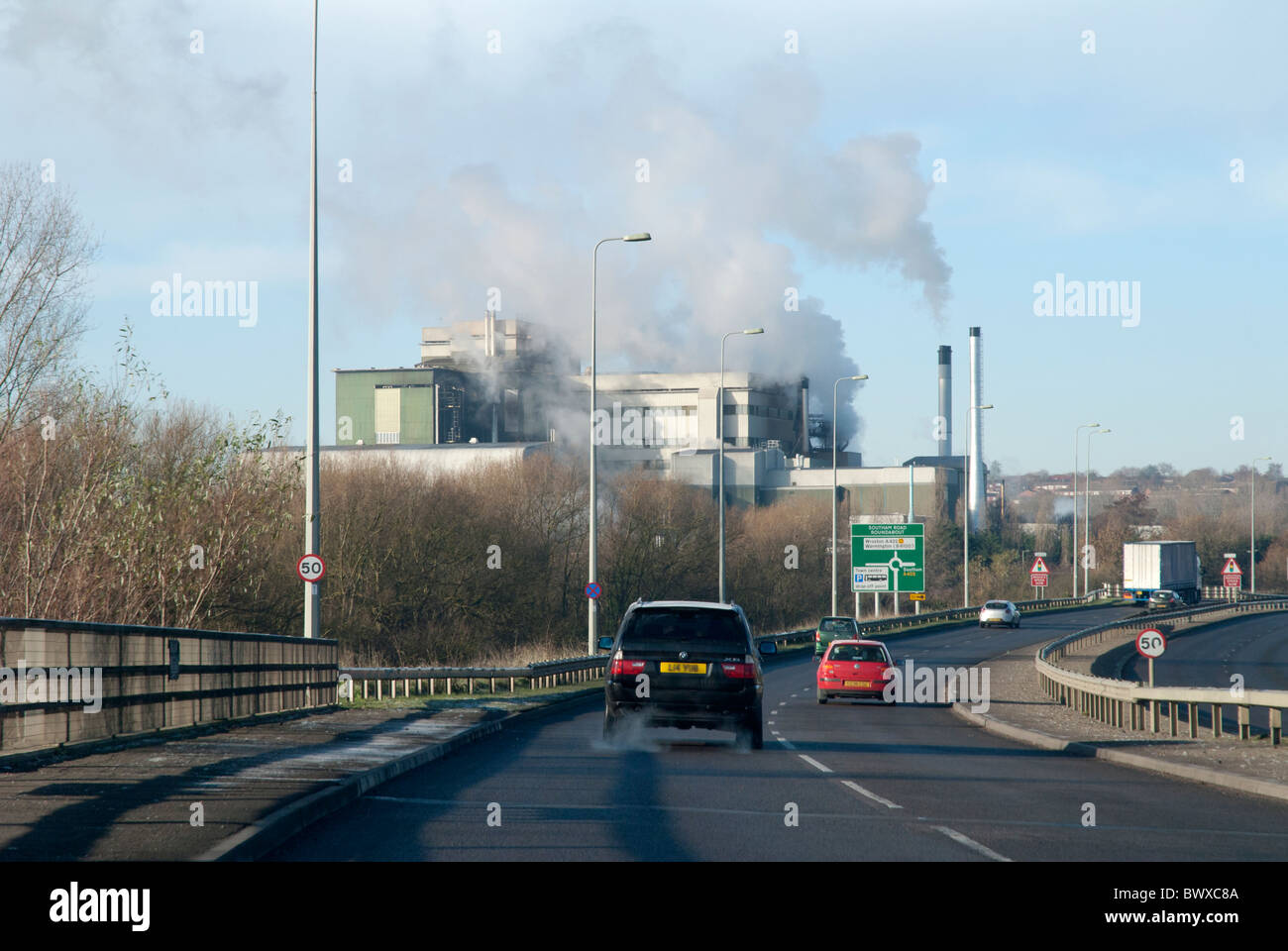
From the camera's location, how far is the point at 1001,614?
67.1m

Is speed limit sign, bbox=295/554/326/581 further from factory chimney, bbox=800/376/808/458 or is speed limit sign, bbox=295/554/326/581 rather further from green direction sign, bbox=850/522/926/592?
factory chimney, bbox=800/376/808/458

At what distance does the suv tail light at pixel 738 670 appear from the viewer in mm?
17219

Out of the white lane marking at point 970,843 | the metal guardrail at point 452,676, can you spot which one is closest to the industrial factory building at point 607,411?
the metal guardrail at point 452,676

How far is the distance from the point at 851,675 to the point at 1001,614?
130 ft

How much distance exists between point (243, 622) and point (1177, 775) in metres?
29.2

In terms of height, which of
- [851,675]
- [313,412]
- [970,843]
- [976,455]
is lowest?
[851,675]

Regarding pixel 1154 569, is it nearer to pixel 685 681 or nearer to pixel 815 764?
pixel 685 681

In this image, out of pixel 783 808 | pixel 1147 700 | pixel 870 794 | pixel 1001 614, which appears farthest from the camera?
pixel 1001 614

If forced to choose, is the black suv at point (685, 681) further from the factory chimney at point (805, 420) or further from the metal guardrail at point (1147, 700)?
the factory chimney at point (805, 420)

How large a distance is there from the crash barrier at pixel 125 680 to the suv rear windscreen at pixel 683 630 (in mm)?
5624

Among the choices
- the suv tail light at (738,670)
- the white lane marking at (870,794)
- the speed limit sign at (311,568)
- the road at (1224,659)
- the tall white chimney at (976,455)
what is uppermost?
the tall white chimney at (976,455)

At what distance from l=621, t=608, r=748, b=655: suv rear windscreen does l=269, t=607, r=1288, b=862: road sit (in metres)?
1.38

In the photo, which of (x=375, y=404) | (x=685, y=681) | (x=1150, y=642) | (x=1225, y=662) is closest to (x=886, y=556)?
(x=1225, y=662)

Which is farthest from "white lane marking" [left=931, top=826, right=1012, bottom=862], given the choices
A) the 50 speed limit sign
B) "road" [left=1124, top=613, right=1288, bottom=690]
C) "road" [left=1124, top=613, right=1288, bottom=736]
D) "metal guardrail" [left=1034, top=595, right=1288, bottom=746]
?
"road" [left=1124, top=613, right=1288, bottom=690]
